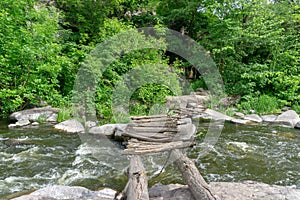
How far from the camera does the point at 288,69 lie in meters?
9.20

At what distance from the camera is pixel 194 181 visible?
2.25m

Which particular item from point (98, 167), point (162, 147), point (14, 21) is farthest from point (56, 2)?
point (162, 147)

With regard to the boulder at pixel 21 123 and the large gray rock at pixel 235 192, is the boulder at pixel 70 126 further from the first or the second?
the large gray rock at pixel 235 192

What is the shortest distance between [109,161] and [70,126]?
2.19 metres

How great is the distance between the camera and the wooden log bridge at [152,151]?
214cm

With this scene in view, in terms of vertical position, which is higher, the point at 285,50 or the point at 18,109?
the point at 285,50

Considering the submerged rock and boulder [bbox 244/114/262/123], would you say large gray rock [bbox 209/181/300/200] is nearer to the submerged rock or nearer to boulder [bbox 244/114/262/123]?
boulder [bbox 244/114/262/123]

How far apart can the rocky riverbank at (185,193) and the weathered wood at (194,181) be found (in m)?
0.14

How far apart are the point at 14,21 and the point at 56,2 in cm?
374

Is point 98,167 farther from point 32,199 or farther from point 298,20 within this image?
point 298,20

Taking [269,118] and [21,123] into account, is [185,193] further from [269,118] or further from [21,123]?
[269,118]

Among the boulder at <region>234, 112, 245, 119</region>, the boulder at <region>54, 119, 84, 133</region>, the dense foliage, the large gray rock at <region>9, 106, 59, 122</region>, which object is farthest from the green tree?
the boulder at <region>234, 112, 245, 119</region>

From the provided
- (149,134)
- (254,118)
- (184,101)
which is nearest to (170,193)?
(149,134)

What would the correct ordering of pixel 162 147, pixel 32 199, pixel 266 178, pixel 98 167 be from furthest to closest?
pixel 98 167, pixel 266 178, pixel 162 147, pixel 32 199
